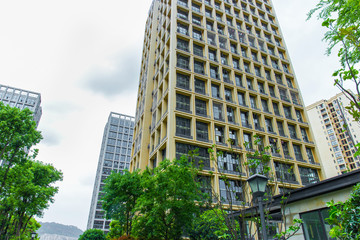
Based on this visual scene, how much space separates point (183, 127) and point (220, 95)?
8211 millimetres

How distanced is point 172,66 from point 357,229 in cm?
Result: 2798

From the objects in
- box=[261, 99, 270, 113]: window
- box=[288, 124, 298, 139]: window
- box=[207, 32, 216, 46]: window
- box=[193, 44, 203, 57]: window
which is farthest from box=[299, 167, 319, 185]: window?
box=[207, 32, 216, 46]: window

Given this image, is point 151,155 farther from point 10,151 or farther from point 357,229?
point 357,229

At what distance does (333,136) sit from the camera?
298ft

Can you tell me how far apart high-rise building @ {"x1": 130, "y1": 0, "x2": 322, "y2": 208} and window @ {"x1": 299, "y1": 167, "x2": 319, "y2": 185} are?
0.16 meters

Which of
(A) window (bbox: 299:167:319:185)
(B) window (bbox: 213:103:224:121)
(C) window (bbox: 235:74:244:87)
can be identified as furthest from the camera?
(C) window (bbox: 235:74:244:87)

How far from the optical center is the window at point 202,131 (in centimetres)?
2786

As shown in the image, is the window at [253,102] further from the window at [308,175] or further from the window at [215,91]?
the window at [308,175]

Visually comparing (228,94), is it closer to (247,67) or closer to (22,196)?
(247,67)

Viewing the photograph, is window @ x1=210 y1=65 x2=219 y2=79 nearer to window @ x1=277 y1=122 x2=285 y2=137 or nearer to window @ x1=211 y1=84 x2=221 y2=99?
window @ x1=211 y1=84 x2=221 y2=99

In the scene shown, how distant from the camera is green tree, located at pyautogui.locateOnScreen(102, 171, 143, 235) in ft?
68.0

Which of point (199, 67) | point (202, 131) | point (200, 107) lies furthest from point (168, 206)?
point (199, 67)

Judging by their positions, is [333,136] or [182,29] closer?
[182,29]

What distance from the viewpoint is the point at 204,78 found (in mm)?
31938
